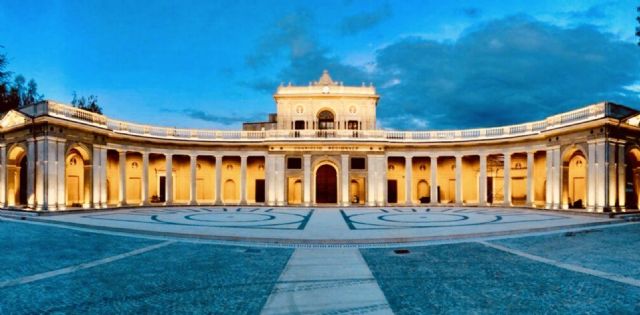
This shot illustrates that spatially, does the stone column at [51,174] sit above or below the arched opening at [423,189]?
above

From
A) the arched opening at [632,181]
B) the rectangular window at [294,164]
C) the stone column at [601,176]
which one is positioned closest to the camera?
the stone column at [601,176]

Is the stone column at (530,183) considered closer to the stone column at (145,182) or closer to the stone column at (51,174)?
the stone column at (145,182)

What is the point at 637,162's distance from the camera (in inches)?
1161

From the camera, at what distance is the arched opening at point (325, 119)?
1672 inches

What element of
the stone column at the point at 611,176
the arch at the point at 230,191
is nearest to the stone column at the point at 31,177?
the arch at the point at 230,191

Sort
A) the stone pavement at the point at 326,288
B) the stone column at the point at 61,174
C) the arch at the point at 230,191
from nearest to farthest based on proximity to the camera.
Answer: the stone pavement at the point at 326,288 < the stone column at the point at 61,174 < the arch at the point at 230,191

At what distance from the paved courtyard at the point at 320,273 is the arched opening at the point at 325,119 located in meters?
26.3

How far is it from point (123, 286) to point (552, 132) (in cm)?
3220

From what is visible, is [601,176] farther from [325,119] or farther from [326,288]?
[325,119]

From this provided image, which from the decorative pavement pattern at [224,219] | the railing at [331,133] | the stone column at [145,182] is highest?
the railing at [331,133]

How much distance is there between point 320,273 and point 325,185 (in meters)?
30.0

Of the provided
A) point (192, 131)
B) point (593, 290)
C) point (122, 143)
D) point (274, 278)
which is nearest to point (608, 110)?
point (593, 290)

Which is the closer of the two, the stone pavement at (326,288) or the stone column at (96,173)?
the stone pavement at (326,288)

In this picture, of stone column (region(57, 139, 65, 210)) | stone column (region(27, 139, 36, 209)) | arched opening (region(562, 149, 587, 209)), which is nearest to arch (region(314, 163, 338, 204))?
arched opening (region(562, 149, 587, 209))
